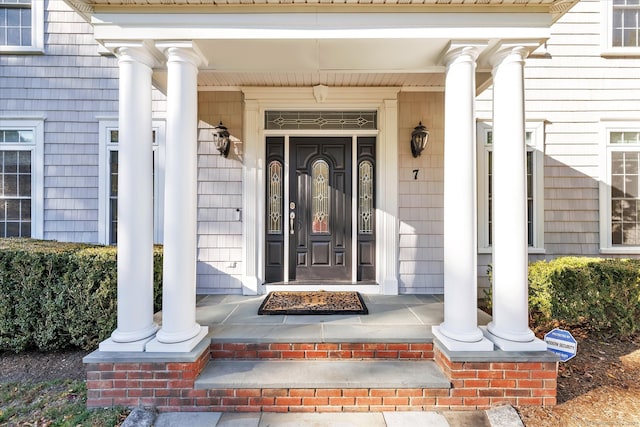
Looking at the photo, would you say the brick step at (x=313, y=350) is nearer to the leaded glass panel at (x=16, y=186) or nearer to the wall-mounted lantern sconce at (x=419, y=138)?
the wall-mounted lantern sconce at (x=419, y=138)

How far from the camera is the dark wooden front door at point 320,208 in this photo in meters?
4.68

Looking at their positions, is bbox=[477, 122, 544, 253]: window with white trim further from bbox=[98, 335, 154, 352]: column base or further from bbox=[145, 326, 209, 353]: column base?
bbox=[98, 335, 154, 352]: column base

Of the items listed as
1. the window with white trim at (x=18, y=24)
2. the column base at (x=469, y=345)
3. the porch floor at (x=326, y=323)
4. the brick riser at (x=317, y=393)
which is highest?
the window with white trim at (x=18, y=24)

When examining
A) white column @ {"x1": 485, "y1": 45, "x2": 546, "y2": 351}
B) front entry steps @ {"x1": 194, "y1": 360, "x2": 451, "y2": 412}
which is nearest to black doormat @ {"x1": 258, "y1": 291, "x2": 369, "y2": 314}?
front entry steps @ {"x1": 194, "y1": 360, "x2": 451, "y2": 412}

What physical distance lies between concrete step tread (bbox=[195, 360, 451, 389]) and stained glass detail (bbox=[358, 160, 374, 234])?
2033 mm

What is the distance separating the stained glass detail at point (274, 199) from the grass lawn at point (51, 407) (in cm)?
255

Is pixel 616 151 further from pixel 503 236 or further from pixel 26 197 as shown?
pixel 26 197

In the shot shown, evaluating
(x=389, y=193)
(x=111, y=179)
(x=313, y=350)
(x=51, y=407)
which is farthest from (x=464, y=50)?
(x=111, y=179)

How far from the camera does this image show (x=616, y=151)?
4.79 metres

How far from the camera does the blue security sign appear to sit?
276 cm

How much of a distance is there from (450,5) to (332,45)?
0.95 meters

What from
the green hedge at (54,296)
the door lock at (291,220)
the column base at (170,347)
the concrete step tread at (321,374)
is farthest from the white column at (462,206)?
the green hedge at (54,296)

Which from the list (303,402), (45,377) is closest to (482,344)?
(303,402)

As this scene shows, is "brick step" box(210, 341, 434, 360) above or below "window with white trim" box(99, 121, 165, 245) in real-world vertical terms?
below
